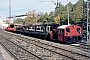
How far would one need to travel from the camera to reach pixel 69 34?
2431 centimetres

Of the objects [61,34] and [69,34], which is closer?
[69,34]

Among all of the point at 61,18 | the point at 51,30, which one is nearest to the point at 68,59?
the point at 51,30

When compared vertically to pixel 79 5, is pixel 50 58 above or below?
below

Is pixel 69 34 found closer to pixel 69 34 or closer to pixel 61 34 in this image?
pixel 69 34

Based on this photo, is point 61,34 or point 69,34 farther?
point 61,34

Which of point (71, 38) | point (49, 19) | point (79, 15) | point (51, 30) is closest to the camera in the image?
point (71, 38)

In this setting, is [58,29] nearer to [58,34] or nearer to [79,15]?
[58,34]

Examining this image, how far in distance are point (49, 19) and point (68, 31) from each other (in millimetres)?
52741

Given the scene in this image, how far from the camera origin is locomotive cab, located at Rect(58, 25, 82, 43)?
24109 millimetres

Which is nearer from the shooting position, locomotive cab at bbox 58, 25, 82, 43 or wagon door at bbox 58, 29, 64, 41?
locomotive cab at bbox 58, 25, 82, 43

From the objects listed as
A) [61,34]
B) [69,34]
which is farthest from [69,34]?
[61,34]

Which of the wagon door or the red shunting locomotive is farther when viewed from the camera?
the wagon door

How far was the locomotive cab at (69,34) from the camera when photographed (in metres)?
24.1

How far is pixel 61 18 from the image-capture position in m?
62.2
